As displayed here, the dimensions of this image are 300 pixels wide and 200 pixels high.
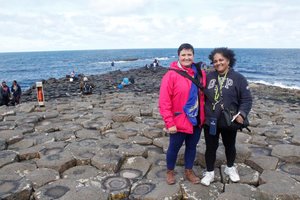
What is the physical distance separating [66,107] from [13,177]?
5480 mm

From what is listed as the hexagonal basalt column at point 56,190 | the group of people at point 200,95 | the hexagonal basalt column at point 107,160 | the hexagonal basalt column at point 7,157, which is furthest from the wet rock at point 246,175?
the hexagonal basalt column at point 7,157

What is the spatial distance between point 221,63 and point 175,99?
755 millimetres

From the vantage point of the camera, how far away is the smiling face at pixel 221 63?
3449 mm

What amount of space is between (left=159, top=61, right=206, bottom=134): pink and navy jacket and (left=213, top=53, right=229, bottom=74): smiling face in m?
0.35

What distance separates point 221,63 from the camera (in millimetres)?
3451

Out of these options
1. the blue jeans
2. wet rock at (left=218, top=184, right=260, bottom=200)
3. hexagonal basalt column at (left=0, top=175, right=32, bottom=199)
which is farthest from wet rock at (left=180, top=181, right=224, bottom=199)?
hexagonal basalt column at (left=0, top=175, right=32, bottom=199)

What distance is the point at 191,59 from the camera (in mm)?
3467

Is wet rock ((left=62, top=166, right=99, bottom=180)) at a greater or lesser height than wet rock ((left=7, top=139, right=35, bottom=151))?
lesser

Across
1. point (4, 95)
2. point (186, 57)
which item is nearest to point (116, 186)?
point (186, 57)

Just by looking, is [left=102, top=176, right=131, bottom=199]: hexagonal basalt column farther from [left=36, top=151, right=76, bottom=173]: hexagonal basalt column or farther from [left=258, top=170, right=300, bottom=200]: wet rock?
[left=258, top=170, right=300, bottom=200]: wet rock

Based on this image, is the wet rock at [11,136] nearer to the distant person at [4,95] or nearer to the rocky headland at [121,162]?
the rocky headland at [121,162]

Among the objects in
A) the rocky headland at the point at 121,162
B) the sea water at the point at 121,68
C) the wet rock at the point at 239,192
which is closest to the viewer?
the wet rock at the point at 239,192

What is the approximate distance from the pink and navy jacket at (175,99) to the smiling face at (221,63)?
0.35 m

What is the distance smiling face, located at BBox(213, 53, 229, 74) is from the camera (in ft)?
11.3
